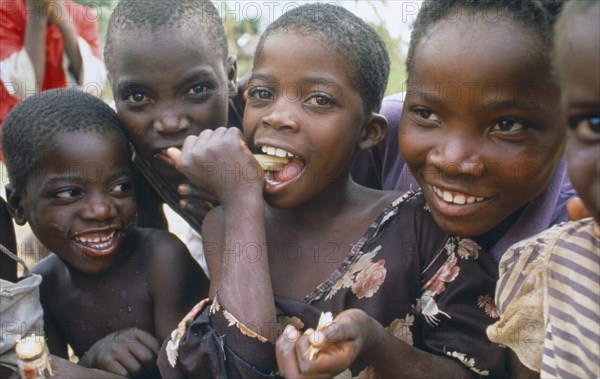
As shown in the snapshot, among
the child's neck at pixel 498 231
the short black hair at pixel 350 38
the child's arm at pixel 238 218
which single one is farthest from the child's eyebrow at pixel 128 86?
the child's neck at pixel 498 231

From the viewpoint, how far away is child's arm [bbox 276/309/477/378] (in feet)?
5.06

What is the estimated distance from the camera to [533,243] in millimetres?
1688

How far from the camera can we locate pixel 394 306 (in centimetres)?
192

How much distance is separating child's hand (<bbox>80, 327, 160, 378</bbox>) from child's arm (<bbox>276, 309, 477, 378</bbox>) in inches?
30.1

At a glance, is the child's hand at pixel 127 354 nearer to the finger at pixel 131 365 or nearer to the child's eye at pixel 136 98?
Result: the finger at pixel 131 365

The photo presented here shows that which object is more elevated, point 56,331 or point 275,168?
point 275,168

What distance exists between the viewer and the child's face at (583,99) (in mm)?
1335

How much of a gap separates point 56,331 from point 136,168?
683 mm

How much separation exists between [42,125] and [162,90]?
43 centimetres

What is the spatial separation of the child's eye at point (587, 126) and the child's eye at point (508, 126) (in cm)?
33

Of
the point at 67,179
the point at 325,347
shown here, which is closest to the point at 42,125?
the point at 67,179

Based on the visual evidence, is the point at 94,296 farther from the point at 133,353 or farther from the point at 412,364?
the point at 412,364

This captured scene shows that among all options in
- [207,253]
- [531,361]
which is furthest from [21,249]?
[531,361]

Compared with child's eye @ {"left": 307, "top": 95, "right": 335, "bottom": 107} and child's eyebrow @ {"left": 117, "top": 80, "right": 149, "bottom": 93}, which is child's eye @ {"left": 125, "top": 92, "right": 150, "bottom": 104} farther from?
child's eye @ {"left": 307, "top": 95, "right": 335, "bottom": 107}
